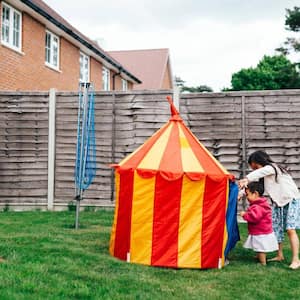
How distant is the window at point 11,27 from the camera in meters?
15.0

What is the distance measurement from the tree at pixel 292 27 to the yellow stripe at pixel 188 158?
92.1ft

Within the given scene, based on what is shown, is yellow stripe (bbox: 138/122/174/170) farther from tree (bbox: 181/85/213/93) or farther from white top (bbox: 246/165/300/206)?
tree (bbox: 181/85/213/93)

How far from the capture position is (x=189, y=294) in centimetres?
485

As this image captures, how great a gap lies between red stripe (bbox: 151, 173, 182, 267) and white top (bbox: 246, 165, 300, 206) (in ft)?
3.48

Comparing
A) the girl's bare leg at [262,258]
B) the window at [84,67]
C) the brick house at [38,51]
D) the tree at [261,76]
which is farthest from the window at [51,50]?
the tree at [261,76]

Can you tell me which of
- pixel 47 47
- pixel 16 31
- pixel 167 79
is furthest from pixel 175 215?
pixel 167 79

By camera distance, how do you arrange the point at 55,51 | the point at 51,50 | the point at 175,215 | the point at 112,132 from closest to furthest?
the point at 175,215 < the point at 112,132 < the point at 51,50 < the point at 55,51

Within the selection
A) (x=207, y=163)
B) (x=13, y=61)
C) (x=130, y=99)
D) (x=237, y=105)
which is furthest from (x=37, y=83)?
(x=207, y=163)

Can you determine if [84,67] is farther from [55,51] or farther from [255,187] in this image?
[255,187]

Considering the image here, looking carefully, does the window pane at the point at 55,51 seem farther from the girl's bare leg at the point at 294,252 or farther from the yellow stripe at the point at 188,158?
the girl's bare leg at the point at 294,252

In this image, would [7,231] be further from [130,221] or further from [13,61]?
[13,61]

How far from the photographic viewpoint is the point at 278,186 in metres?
6.60

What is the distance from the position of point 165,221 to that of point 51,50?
551 inches

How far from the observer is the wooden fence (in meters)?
9.77
